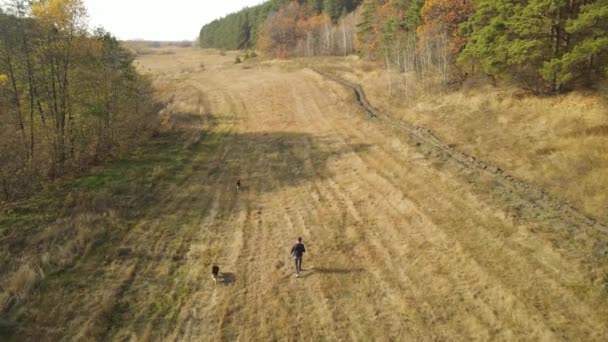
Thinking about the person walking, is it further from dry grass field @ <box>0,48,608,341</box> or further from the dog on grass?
the dog on grass

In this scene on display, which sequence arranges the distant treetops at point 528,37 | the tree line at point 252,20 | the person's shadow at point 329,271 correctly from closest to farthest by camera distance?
1. the person's shadow at point 329,271
2. the distant treetops at point 528,37
3. the tree line at point 252,20

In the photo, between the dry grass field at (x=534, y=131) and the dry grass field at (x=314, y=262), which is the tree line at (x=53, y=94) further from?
the dry grass field at (x=534, y=131)

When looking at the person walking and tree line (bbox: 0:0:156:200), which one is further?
tree line (bbox: 0:0:156:200)

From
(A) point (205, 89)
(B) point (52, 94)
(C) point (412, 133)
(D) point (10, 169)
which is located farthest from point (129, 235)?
(A) point (205, 89)

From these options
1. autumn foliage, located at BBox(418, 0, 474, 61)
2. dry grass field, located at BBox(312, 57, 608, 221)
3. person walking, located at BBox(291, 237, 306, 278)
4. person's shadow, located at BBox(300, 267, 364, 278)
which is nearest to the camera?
person walking, located at BBox(291, 237, 306, 278)

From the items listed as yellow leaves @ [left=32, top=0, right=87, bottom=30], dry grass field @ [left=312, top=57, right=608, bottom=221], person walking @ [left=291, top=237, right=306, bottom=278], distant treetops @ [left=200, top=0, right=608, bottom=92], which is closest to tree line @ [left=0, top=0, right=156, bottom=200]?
yellow leaves @ [left=32, top=0, right=87, bottom=30]

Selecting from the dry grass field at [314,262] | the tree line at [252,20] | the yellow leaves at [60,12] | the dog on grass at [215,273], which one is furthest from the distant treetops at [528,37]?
the tree line at [252,20]
